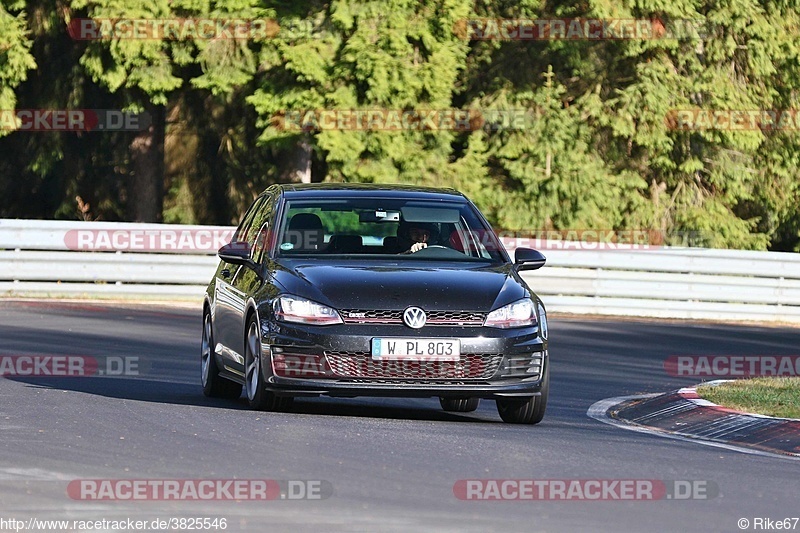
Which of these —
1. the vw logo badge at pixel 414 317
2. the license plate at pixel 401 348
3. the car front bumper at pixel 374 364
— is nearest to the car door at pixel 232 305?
the car front bumper at pixel 374 364

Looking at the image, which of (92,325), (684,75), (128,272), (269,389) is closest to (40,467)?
(269,389)

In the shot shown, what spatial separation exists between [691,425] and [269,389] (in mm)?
3085

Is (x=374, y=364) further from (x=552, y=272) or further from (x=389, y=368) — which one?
(x=552, y=272)

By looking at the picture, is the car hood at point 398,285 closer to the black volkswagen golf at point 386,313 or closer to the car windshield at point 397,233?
the black volkswagen golf at point 386,313

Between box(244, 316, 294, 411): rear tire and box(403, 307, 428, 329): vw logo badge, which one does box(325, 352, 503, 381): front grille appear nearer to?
box(403, 307, 428, 329): vw logo badge

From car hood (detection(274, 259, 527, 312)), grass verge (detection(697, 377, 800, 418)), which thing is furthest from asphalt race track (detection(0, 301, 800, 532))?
grass verge (detection(697, 377, 800, 418))

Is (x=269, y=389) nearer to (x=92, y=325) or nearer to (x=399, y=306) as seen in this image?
(x=399, y=306)

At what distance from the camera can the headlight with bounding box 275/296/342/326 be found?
11148 mm

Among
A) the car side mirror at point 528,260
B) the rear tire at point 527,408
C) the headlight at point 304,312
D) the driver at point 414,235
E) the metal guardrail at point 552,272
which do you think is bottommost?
the metal guardrail at point 552,272

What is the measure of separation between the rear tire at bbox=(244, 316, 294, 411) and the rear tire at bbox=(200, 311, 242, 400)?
51.9 inches

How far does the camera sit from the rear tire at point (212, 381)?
13.4 m

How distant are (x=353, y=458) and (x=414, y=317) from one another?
1.79 meters

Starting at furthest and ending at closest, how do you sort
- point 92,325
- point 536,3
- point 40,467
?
point 536,3
point 92,325
point 40,467

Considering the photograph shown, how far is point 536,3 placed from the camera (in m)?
36.7
